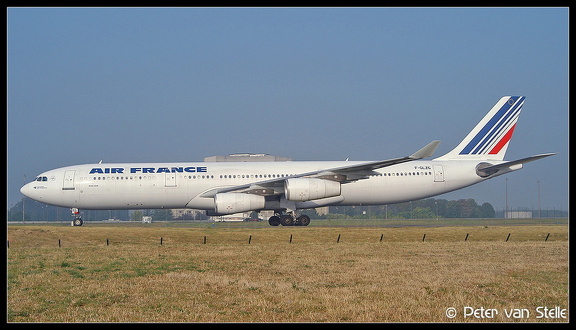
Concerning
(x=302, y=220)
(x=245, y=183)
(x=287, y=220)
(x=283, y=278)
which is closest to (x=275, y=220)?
(x=287, y=220)

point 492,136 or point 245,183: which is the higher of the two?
point 492,136

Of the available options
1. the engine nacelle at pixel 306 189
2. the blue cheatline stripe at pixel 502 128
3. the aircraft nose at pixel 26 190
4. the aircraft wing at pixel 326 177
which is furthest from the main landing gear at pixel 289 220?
the aircraft nose at pixel 26 190

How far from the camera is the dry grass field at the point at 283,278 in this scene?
1182cm

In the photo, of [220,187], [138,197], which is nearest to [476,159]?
[220,187]

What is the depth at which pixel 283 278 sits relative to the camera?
642 inches

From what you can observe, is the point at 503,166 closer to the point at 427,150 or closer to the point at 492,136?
the point at 492,136

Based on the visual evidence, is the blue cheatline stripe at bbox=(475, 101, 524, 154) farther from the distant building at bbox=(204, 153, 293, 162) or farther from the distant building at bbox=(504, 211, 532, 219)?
the distant building at bbox=(504, 211, 532, 219)

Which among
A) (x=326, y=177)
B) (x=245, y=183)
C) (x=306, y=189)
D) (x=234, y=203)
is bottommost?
(x=234, y=203)

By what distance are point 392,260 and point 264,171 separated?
722 inches

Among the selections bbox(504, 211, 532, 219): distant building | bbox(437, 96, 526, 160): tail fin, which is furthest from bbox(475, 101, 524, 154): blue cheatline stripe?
bbox(504, 211, 532, 219): distant building

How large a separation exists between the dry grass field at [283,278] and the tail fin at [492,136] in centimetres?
1204

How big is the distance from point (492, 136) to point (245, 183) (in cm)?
1581

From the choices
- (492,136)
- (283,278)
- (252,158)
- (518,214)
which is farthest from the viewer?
(518,214)

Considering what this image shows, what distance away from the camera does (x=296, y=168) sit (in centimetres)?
3781
